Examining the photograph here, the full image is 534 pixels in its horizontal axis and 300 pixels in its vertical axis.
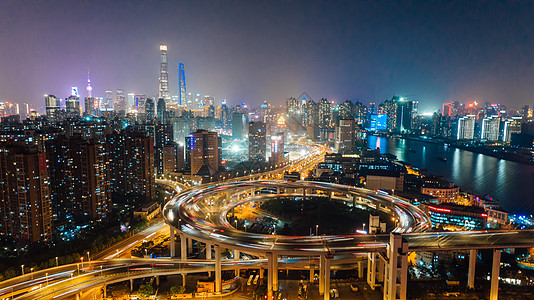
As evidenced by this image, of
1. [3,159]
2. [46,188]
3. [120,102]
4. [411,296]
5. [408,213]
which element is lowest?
[411,296]

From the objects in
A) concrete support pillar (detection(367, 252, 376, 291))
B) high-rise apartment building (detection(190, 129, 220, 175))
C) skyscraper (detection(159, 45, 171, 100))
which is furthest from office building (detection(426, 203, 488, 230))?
skyscraper (detection(159, 45, 171, 100))

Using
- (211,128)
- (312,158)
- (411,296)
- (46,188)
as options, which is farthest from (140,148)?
(211,128)

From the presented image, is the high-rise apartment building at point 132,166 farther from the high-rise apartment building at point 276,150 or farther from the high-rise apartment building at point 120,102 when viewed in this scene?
the high-rise apartment building at point 120,102

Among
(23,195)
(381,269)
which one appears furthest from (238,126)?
(381,269)

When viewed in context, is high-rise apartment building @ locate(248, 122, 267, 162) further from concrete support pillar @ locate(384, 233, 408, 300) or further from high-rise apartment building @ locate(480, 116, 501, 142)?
high-rise apartment building @ locate(480, 116, 501, 142)

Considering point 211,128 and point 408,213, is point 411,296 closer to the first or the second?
point 408,213

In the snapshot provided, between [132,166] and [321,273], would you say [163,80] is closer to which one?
[132,166]
